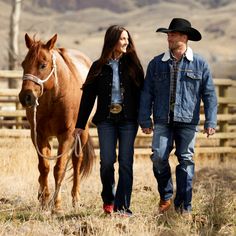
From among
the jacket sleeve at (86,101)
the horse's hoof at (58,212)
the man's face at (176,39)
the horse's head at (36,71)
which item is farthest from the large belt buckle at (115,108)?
the horse's hoof at (58,212)

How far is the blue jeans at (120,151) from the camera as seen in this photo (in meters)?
6.96

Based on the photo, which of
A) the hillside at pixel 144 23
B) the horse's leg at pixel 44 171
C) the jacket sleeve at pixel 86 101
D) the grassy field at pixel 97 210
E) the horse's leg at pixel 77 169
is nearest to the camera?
the grassy field at pixel 97 210

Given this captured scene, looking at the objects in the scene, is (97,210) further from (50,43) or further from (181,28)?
(181,28)

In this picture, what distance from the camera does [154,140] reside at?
691 centimetres

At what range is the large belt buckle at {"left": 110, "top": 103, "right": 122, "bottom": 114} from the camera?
6891mm

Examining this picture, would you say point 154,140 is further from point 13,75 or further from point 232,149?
point 232,149

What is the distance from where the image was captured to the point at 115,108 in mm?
6898

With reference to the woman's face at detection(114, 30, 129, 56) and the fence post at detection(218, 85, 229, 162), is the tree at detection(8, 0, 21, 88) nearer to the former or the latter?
the fence post at detection(218, 85, 229, 162)

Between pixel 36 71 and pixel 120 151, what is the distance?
3.93 feet

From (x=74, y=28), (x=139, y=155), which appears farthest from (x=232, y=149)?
(x=74, y=28)

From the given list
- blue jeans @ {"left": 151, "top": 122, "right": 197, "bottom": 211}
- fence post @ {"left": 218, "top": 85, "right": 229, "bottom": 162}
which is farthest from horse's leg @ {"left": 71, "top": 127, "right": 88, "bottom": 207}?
fence post @ {"left": 218, "top": 85, "right": 229, "bottom": 162}

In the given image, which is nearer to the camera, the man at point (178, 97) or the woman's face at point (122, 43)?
the man at point (178, 97)

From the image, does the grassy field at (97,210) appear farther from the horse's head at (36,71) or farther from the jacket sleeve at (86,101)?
the horse's head at (36,71)

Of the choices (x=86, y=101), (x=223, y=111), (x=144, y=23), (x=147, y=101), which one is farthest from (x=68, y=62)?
(x=144, y=23)
